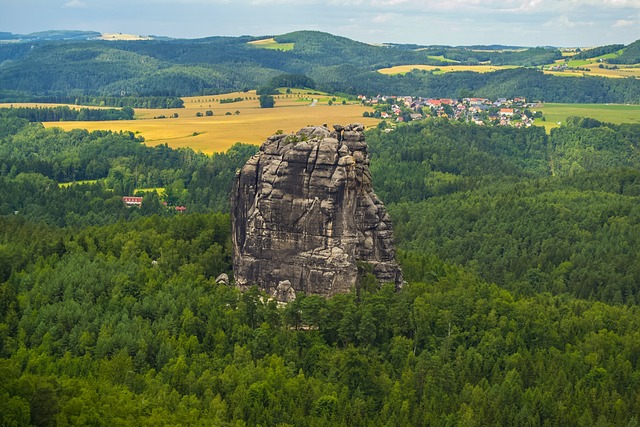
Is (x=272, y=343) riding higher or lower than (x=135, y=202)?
higher

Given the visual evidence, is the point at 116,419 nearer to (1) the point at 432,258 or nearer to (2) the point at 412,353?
(2) the point at 412,353

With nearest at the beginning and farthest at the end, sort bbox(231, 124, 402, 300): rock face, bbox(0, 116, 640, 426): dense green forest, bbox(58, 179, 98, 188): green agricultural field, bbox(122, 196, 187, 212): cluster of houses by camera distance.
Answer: bbox(0, 116, 640, 426): dense green forest < bbox(231, 124, 402, 300): rock face < bbox(122, 196, 187, 212): cluster of houses < bbox(58, 179, 98, 188): green agricultural field

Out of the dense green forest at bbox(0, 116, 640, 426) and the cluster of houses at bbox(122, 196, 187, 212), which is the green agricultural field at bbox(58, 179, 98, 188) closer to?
the cluster of houses at bbox(122, 196, 187, 212)

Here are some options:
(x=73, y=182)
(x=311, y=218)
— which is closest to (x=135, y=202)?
(x=73, y=182)

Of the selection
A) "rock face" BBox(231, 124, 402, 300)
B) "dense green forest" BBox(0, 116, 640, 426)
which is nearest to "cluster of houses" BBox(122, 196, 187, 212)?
"dense green forest" BBox(0, 116, 640, 426)

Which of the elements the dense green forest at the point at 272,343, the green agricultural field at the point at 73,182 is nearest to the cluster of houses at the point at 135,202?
the green agricultural field at the point at 73,182

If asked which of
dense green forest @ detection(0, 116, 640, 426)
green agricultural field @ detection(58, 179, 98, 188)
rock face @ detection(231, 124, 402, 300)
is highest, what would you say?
rock face @ detection(231, 124, 402, 300)

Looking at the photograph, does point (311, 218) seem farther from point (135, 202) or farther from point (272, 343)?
point (135, 202)

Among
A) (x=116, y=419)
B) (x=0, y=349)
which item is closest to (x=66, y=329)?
(x=0, y=349)
